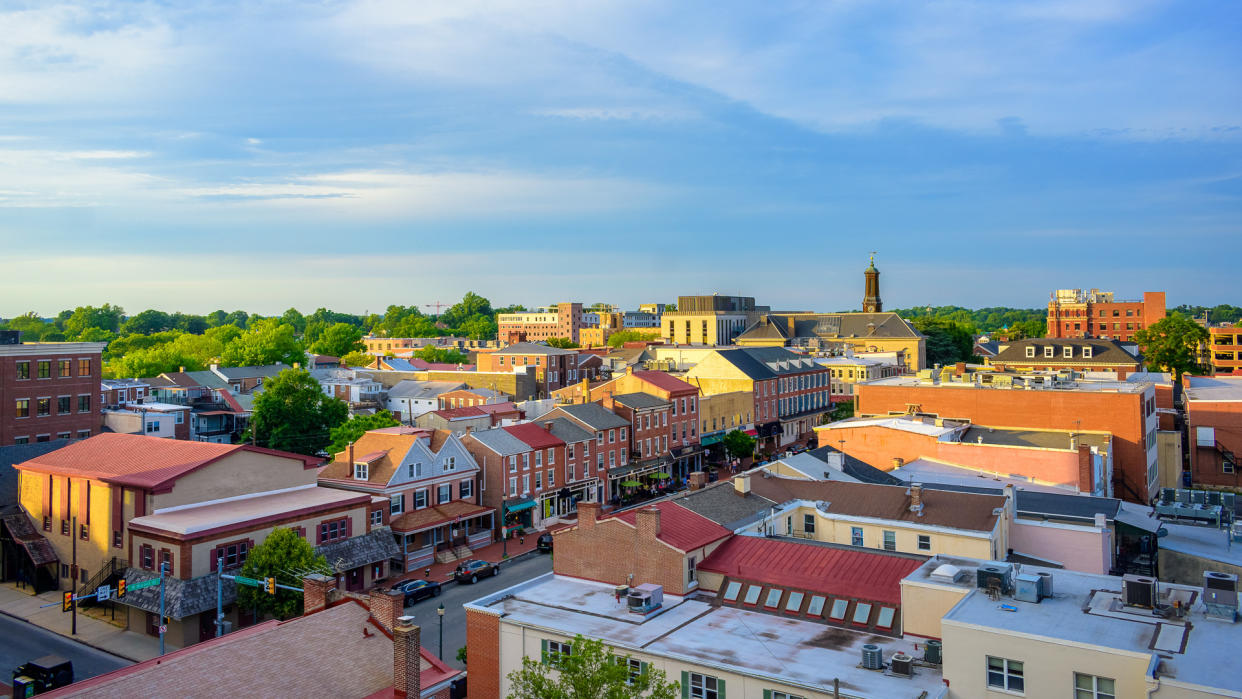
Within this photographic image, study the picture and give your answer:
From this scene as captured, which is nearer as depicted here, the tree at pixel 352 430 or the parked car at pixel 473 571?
the parked car at pixel 473 571

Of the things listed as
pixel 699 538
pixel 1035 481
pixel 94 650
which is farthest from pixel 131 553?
pixel 1035 481

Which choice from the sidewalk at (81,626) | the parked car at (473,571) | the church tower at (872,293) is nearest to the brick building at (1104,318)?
the church tower at (872,293)

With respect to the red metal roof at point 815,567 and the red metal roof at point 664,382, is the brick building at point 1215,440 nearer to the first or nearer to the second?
the red metal roof at point 664,382

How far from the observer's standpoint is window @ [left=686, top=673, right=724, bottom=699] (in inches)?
877

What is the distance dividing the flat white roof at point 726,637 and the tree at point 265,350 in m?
103

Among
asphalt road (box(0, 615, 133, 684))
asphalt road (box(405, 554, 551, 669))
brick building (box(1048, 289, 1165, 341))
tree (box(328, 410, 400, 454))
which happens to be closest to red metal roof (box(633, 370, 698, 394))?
tree (box(328, 410, 400, 454))

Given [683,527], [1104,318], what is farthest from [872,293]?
[683,527]

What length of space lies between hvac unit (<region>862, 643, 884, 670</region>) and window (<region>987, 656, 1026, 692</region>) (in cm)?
277

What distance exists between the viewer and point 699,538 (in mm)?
29797

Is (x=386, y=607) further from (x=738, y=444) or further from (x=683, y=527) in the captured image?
(x=738, y=444)

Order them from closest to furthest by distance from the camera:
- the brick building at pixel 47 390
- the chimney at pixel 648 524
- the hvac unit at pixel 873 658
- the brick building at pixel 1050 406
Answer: the hvac unit at pixel 873 658
the chimney at pixel 648 524
the brick building at pixel 1050 406
the brick building at pixel 47 390

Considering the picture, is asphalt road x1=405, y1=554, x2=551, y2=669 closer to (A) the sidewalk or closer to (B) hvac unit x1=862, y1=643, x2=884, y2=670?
(A) the sidewalk

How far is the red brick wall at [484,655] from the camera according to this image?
2664cm

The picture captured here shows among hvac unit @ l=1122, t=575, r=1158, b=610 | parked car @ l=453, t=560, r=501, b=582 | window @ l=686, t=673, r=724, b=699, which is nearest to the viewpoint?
hvac unit @ l=1122, t=575, r=1158, b=610
